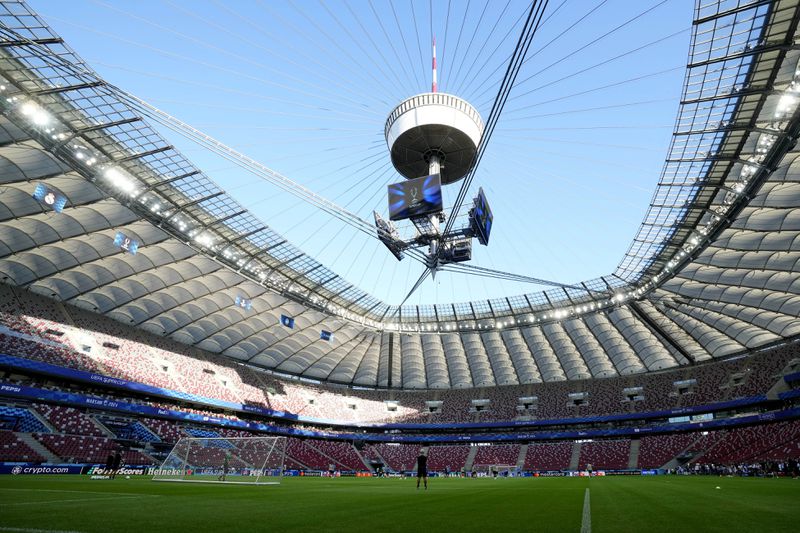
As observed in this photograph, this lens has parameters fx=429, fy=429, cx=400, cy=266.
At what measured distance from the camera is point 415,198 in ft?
98.4

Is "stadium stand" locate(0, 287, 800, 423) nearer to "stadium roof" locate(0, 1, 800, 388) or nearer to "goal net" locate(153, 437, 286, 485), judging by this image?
"stadium roof" locate(0, 1, 800, 388)

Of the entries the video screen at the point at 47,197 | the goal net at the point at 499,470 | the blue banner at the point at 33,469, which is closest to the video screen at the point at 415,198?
the video screen at the point at 47,197

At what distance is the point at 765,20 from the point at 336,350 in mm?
57579

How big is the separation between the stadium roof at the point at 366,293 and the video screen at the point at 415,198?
5292mm

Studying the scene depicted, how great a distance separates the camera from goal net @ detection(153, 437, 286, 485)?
23.0 metres

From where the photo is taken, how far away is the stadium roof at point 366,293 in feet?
78.5

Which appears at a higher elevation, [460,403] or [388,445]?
[460,403]

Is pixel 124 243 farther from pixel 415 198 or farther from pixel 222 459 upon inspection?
pixel 415 198

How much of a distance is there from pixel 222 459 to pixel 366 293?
3331 centimetres

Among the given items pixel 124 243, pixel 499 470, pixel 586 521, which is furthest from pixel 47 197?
pixel 499 470

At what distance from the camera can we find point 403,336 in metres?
67.4

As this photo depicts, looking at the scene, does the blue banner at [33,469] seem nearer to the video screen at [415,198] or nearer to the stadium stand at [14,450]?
the stadium stand at [14,450]

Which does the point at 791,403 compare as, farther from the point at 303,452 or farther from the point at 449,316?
the point at 303,452

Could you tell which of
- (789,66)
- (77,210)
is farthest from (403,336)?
(789,66)
